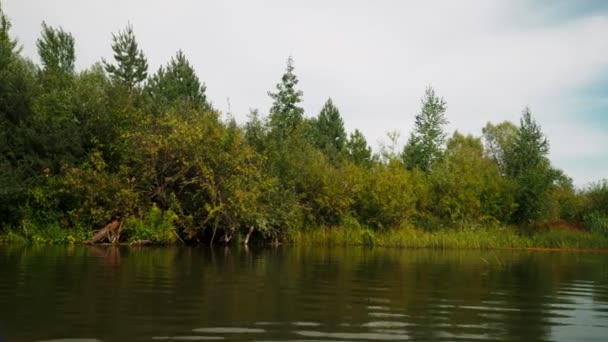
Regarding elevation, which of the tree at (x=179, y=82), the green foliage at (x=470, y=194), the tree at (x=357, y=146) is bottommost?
the green foliage at (x=470, y=194)

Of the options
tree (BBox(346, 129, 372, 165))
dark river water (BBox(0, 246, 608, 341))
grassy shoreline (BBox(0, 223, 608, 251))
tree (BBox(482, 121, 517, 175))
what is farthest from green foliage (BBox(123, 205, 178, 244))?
tree (BBox(482, 121, 517, 175))

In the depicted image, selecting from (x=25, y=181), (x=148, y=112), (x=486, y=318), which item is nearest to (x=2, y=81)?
(x=25, y=181)

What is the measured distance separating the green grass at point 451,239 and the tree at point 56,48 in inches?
1304

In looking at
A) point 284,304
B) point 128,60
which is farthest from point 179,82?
point 284,304

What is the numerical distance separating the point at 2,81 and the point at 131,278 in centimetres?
2237

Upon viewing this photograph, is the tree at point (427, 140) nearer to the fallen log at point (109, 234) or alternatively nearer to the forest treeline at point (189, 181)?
the forest treeline at point (189, 181)

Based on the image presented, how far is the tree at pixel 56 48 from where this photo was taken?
55531mm

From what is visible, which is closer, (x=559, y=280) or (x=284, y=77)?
(x=559, y=280)

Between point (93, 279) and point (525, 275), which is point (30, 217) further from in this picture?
point (525, 275)

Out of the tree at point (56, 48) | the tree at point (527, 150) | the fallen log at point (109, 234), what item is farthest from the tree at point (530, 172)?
the tree at point (56, 48)

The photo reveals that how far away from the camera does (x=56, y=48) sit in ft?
185

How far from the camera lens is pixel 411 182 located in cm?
4119

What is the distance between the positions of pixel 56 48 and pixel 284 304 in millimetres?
53950

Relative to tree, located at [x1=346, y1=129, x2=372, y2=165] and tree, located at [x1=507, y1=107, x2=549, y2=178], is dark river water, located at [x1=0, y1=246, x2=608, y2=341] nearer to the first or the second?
tree, located at [x1=507, y1=107, x2=549, y2=178]
